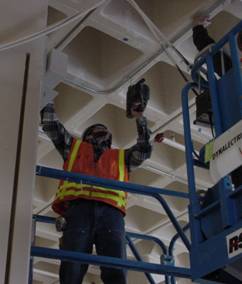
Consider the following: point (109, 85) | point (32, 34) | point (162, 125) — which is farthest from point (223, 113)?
point (162, 125)

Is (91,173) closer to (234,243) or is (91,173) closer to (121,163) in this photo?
(121,163)

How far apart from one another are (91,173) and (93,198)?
8.3 inches

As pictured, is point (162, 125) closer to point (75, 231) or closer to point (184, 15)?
point (184, 15)

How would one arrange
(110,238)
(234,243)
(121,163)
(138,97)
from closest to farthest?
(234,243) → (110,238) → (138,97) → (121,163)

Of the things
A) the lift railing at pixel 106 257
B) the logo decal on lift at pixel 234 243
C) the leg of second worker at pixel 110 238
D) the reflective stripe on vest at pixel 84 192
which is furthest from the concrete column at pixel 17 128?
the leg of second worker at pixel 110 238

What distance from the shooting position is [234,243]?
2.02 metres

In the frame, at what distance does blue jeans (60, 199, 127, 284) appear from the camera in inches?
118


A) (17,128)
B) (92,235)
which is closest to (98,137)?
(92,235)

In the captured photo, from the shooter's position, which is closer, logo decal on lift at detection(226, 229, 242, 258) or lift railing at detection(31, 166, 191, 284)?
logo decal on lift at detection(226, 229, 242, 258)

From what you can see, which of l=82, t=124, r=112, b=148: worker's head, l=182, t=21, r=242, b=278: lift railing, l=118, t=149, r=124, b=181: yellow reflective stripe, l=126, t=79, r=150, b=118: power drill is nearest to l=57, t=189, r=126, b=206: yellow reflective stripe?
l=118, t=149, r=124, b=181: yellow reflective stripe

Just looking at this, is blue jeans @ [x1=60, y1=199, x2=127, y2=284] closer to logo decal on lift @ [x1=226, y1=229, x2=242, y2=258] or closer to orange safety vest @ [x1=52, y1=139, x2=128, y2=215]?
orange safety vest @ [x1=52, y1=139, x2=128, y2=215]

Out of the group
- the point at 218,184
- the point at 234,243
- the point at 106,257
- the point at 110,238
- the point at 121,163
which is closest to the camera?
the point at 234,243

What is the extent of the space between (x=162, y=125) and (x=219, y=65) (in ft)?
6.09

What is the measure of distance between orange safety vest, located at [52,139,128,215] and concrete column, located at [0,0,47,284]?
1.72 m
